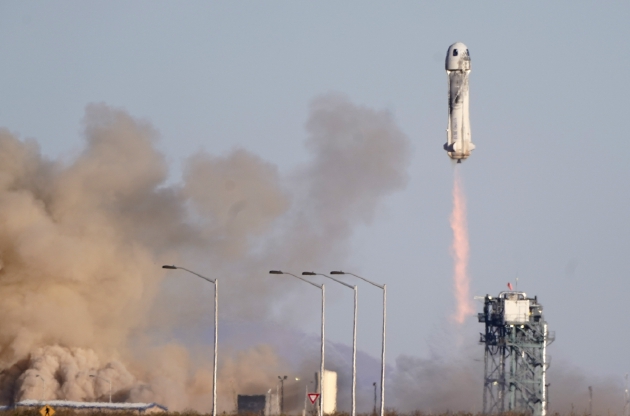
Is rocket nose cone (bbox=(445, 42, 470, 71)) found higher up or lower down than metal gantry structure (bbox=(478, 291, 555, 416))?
higher up

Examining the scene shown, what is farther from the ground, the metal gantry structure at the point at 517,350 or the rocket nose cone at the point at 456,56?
the rocket nose cone at the point at 456,56

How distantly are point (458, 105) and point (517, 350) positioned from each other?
117 ft

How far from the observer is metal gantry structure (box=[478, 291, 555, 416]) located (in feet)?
508

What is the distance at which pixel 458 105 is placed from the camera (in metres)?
132

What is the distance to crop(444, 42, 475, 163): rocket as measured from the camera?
13088cm

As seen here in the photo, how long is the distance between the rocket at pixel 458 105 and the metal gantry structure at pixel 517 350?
30.6 metres

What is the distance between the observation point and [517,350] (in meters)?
156

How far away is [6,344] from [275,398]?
90.1 feet

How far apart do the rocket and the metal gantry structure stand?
1205 inches

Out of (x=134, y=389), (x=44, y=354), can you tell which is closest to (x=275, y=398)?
(x=134, y=389)

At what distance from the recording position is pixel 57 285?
146250mm

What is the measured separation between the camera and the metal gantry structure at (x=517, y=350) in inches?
6093

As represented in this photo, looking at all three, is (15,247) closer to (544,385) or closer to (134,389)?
(134,389)

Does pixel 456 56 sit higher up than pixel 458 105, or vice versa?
pixel 456 56
